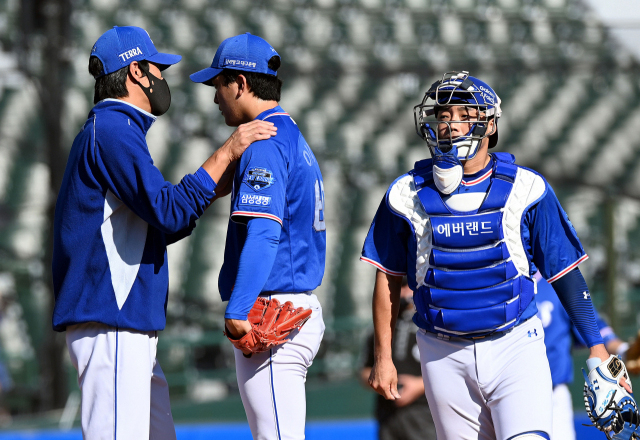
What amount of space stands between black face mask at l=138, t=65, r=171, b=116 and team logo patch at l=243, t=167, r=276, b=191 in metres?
0.41

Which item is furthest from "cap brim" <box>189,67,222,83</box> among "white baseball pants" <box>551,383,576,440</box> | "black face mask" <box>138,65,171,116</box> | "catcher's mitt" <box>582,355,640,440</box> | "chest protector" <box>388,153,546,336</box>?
"white baseball pants" <box>551,383,576,440</box>

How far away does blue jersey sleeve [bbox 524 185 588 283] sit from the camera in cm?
233

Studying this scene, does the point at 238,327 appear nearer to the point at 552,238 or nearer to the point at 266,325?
the point at 266,325

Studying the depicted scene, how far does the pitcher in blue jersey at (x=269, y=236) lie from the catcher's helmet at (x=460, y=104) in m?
0.39

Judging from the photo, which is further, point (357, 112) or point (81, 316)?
point (357, 112)

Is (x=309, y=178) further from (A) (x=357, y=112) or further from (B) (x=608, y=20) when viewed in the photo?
(B) (x=608, y=20)

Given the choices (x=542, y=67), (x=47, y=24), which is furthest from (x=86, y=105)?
(x=542, y=67)

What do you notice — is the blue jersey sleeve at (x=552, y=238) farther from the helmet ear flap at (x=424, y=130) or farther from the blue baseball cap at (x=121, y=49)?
the blue baseball cap at (x=121, y=49)

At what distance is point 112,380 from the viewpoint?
2.19m

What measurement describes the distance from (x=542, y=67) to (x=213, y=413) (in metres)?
5.87

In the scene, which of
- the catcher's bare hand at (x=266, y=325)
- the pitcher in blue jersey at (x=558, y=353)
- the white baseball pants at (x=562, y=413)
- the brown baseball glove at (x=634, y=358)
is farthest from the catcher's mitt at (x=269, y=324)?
the brown baseball glove at (x=634, y=358)

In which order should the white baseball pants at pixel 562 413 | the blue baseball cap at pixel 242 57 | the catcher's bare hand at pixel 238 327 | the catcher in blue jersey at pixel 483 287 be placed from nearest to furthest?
the catcher's bare hand at pixel 238 327
the catcher in blue jersey at pixel 483 287
the blue baseball cap at pixel 242 57
the white baseball pants at pixel 562 413

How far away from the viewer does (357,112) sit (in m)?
9.45

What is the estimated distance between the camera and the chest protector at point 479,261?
2.29 meters
